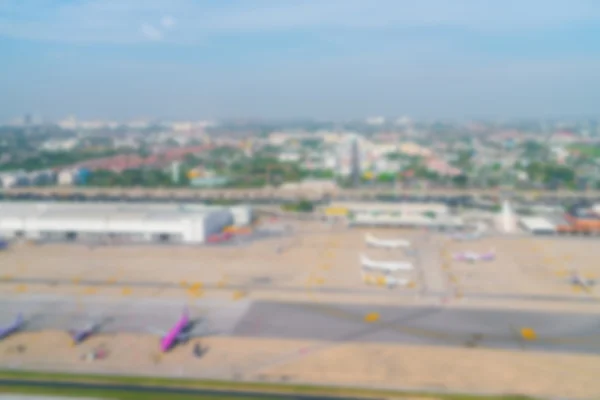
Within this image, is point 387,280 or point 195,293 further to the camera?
point 387,280

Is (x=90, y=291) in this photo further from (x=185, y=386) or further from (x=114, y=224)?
(x=114, y=224)

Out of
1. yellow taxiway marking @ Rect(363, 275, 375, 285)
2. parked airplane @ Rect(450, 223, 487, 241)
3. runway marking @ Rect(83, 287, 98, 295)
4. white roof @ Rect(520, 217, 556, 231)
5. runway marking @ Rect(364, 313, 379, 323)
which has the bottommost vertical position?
runway marking @ Rect(364, 313, 379, 323)

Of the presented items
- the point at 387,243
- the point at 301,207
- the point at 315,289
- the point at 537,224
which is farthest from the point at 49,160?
the point at 537,224

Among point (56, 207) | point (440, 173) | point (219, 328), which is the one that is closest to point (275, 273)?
point (219, 328)

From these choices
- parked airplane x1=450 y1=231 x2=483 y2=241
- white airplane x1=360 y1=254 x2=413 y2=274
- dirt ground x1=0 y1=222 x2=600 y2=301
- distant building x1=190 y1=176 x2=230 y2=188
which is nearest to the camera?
dirt ground x1=0 y1=222 x2=600 y2=301

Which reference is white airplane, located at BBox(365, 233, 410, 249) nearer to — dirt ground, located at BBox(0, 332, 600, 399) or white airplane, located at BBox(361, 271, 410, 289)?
white airplane, located at BBox(361, 271, 410, 289)

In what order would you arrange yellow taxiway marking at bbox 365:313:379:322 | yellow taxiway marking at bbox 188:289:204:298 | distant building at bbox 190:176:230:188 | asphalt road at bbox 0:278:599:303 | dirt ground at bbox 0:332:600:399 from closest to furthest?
dirt ground at bbox 0:332:600:399, yellow taxiway marking at bbox 365:313:379:322, asphalt road at bbox 0:278:599:303, yellow taxiway marking at bbox 188:289:204:298, distant building at bbox 190:176:230:188

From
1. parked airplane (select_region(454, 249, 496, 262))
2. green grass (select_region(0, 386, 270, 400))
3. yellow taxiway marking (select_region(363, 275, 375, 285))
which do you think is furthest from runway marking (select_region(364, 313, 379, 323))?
parked airplane (select_region(454, 249, 496, 262))
